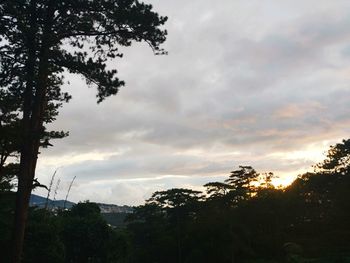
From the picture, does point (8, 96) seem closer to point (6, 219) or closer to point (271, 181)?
point (6, 219)

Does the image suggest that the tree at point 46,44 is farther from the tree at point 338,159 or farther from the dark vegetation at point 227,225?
the tree at point 338,159

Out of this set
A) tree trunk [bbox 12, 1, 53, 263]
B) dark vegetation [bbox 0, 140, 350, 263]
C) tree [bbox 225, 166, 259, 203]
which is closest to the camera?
tree trunk [bbox 12, 1, 53, 263]

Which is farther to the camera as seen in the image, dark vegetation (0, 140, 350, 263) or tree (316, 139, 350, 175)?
tree (316, 139, 350, 175)

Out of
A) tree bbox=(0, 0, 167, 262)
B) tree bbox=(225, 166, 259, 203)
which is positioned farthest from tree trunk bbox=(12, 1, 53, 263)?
tree bbox=(225, 166, 259, 203)

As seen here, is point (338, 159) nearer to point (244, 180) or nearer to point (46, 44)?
point (244, 180)

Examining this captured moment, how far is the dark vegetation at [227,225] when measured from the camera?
102 feet

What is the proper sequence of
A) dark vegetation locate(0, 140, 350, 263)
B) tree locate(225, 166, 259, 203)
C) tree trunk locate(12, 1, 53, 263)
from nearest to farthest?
tree trunk locate(12, 1, 53, 263), dark vegetation locate(0, 140, 350, 263), tree locate(225, 166, 259, 203)

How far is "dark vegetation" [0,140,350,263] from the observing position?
3123 centimetres

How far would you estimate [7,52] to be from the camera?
45.9 feet

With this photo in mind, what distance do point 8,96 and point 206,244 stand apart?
96.1ft

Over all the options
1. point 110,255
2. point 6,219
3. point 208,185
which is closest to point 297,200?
point 208,185

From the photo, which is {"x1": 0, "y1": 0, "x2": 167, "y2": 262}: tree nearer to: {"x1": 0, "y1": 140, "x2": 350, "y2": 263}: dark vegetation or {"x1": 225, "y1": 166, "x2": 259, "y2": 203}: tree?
{"x1": 0, "y1": 140, "x2": 350, "y2": 263}: dark vegetation

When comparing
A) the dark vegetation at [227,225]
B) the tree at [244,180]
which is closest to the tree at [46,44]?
the dark vegetation at [227,225]

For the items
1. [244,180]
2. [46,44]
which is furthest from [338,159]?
[46,44]
